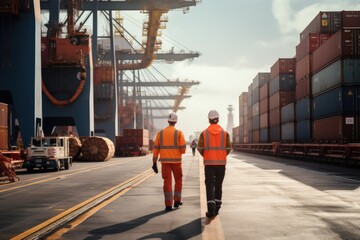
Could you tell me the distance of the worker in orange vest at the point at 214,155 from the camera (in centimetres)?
885

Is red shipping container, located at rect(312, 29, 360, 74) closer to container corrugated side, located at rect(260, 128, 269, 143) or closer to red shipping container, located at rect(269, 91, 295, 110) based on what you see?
red shipping container, located at rect(269, 91, 295, 110)

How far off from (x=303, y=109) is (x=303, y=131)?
1509 millimetres

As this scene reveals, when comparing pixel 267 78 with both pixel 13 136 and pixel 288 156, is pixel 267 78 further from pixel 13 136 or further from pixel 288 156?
pixel 13 136

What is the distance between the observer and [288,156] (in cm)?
4131

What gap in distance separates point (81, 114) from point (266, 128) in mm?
17780

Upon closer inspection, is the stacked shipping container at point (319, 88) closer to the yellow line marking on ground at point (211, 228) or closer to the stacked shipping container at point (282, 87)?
the stacked shipping container at point (282, 87)

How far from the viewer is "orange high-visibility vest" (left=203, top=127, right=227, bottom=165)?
350 inches

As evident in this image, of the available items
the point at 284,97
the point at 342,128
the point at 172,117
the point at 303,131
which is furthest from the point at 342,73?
the point at 172,117

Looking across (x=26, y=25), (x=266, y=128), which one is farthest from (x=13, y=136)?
(x=266, y=128)

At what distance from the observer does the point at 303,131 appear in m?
36.1

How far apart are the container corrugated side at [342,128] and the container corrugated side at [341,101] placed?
329 mm

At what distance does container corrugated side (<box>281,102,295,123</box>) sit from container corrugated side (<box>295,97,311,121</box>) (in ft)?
3.24

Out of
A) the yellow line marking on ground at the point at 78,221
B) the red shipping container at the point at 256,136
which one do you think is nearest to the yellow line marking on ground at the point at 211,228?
the yellow line marking on ground at the point at 78,221

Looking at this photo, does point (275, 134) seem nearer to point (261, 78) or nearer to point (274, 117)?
point (274, 117)
